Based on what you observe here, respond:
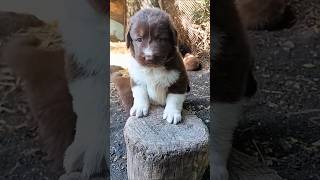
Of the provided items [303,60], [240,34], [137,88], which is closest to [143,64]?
[137,88]

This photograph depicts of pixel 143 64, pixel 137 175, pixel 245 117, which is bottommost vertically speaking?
pixel 137 175

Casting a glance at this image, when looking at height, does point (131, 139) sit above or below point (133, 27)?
below

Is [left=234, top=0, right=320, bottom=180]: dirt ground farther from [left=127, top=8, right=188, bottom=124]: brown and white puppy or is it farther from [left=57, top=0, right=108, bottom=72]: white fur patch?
[left=57, top=0, right=108, bottom=72]: white fur patch

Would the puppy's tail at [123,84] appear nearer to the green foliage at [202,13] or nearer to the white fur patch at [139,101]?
the white fur patch at [139,101]

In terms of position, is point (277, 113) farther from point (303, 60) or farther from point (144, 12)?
point (144, 12)

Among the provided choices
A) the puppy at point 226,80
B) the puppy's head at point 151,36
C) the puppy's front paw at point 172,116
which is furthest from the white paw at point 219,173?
the puppy's head at point 151,36

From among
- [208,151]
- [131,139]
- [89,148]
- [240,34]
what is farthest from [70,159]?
[240,34]
